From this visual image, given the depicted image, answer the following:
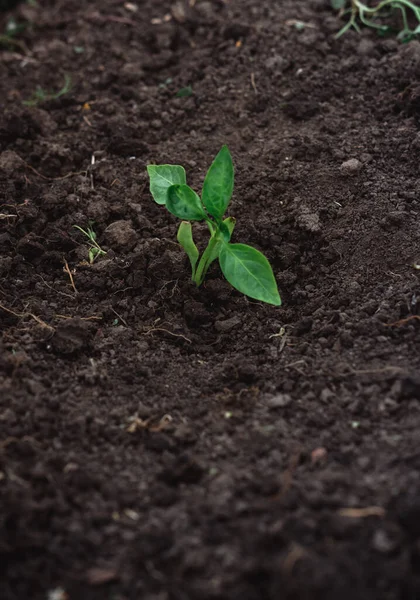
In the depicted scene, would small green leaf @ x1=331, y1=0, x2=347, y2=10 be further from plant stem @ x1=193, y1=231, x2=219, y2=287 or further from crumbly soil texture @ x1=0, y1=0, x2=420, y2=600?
plant stem @ x1=193, y1=231, x2=219, y2=287

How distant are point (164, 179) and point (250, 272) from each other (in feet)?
1.44

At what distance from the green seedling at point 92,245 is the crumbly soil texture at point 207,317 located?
2 centimetres

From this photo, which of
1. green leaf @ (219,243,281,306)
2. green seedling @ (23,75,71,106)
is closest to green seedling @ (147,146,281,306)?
green leaf @ (219,243,281,306)

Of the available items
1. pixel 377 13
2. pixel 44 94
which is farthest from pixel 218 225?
pixel 377 13

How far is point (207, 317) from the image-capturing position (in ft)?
7.08

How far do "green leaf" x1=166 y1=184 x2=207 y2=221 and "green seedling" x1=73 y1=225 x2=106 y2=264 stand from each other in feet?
1.41

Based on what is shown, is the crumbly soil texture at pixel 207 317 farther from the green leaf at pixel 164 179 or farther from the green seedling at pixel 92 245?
the green leaf at pixel 164 179

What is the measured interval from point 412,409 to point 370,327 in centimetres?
32

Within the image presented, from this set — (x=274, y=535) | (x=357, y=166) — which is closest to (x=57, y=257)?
(x=357, y=166)

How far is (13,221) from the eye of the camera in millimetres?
2355

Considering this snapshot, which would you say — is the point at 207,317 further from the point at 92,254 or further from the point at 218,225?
the point at 92,254

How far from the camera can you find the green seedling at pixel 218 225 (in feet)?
6.08

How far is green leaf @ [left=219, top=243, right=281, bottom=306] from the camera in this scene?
6.03 feet

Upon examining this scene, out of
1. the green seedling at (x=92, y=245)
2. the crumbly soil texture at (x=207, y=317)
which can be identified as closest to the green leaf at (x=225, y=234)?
the crumbly soil texture at (x=207, y=317)
